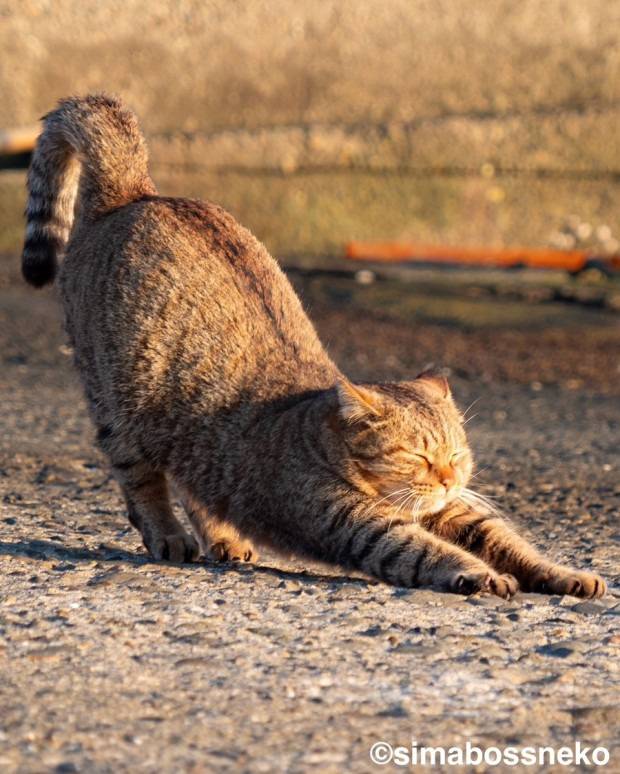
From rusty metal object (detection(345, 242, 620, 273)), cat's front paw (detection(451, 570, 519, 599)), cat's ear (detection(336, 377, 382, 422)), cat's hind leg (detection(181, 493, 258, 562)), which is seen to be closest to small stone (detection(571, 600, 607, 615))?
cat's front paw (detection(451, 570, 519, 599))

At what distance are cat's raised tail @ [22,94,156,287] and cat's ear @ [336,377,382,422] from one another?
1320 mm

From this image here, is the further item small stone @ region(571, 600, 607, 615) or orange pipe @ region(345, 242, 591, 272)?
orange pipe @ region(345, 242, 591, 272)

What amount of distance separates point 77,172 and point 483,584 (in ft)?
8.25

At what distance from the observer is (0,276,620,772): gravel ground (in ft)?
9.04

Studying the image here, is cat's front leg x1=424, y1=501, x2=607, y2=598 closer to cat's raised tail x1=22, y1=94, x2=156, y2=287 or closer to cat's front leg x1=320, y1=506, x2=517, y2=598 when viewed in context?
cat's front leg x1=320, y1=506, x2=517, y2=598

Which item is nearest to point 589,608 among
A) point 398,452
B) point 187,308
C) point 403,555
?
point 403,555

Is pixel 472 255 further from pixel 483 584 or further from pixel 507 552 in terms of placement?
pixel 483 584

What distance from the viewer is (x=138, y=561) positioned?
4207mm

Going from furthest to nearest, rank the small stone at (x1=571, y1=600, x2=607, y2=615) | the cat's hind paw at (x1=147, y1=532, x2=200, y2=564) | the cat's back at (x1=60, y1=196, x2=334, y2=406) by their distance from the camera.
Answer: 1. the cat's back at (x1=60, y1=196, x2=334, y2=406)
2. the cat's hind paw at (x1=147, y1=532, x2=200, y2=564)
3. the small stone at (x1=571, y1=600, x2=607, y2=615)

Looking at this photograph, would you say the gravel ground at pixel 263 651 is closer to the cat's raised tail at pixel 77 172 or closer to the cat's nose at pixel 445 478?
the cat's nose at pixel 445 478

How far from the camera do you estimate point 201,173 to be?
1070cm

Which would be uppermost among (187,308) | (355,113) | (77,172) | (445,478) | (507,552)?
(355,113)

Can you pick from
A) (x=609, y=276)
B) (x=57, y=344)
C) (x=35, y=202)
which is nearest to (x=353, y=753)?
(x=35, y=202)

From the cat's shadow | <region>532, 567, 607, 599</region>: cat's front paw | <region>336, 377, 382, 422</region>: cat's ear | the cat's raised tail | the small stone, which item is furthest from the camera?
the cat's raised tail
